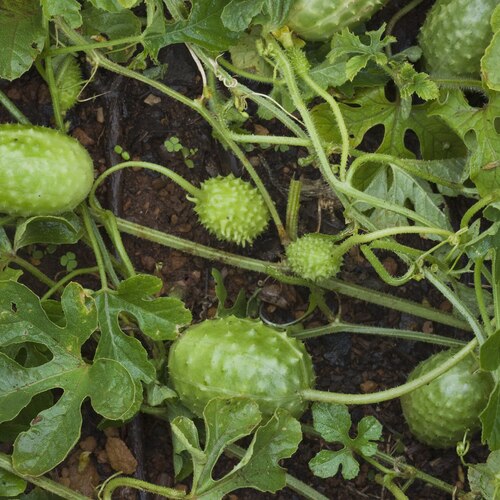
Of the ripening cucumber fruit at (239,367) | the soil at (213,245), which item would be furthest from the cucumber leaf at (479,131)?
the ripening cucumber fruit at (239,367)

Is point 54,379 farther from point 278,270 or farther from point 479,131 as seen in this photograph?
point 479,131

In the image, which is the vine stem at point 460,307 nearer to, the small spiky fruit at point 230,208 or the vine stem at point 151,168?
the small spiky fruit at point 230,208

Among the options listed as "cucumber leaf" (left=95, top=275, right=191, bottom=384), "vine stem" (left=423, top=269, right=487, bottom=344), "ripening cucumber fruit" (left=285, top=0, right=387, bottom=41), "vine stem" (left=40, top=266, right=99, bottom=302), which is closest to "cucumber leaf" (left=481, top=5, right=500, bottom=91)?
"ripening cucumber fruit" (left=285, top=0, right=387, bottom=41)

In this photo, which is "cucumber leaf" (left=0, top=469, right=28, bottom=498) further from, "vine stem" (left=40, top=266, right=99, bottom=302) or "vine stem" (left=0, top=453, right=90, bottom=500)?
"vine stem" (left=40, top=266, right=99, bottom=302)

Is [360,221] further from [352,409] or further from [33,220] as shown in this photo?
[33,220]

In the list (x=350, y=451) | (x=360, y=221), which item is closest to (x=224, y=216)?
(x=360, y=221)
